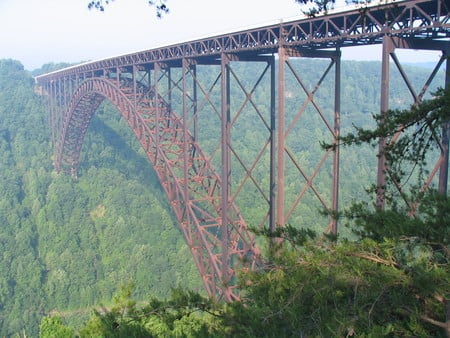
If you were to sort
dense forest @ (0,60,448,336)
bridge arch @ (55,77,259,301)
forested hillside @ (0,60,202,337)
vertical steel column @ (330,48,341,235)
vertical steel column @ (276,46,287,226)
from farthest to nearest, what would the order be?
forested hillside @ (0,60,202,337), dense forest @ (0,60,448,336), bridge arch @ (55,77,259,301), vertical steel column @ (276,46,287,226), vertical steel column @ (330,48,341,235)

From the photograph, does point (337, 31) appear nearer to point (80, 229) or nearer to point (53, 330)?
point (53, 330)

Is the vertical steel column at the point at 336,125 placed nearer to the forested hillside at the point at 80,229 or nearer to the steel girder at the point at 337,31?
the steel girder at the point at 337,31

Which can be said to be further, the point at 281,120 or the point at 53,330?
the point at 53,330

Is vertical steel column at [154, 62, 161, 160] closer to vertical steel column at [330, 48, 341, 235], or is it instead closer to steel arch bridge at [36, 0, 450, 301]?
steel arch bridge at [36, 0, 450, 301]

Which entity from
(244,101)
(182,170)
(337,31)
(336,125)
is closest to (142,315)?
(336,125)

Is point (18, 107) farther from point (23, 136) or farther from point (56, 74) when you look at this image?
point (56, 74)

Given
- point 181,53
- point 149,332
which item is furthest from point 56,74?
point 149,332

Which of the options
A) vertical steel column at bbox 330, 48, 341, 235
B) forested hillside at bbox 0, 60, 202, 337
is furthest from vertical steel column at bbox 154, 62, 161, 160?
forested hillside at bbox 0, 60, 202, 337

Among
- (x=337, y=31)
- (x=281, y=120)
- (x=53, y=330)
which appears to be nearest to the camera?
(x=337, y=31)

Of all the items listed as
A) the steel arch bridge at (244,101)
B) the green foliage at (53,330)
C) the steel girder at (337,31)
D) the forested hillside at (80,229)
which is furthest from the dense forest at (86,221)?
the steel girder at (337,31)
